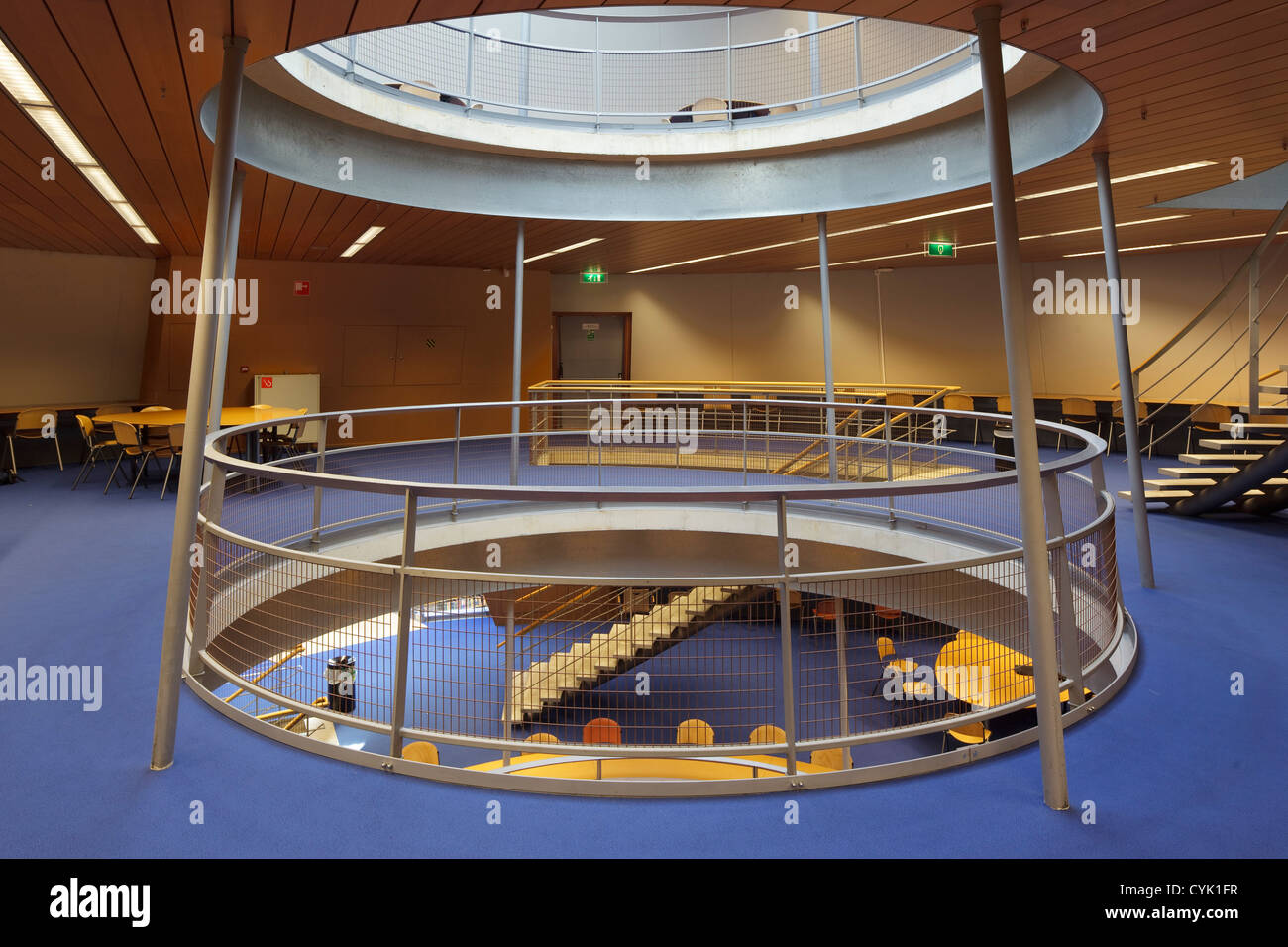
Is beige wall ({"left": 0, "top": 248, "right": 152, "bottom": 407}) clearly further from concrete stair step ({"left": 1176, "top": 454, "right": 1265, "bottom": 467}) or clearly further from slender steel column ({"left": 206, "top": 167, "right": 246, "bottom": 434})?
concrete stair step ({"left": 1176, "top": 454, "right": 1265, "bottom": 467})

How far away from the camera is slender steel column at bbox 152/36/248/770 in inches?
121

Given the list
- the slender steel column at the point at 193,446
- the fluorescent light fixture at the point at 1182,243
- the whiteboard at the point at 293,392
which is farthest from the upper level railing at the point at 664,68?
the slender steel column at the point at 193,446

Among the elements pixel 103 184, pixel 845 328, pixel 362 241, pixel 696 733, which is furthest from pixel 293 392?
pixel 696 733

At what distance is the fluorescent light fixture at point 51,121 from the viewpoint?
4.23m

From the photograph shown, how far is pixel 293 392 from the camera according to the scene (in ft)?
42.7

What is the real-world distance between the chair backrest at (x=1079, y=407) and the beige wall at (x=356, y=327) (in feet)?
30.9

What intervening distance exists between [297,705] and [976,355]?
1501 cm

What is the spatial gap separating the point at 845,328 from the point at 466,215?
31.7 ft

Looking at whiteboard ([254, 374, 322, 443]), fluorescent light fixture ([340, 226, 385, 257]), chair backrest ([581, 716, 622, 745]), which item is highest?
fluorescent light fixture ([340, 226, 385, 257])

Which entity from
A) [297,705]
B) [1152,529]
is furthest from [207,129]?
[1152,529]

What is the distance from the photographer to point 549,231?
390 inches

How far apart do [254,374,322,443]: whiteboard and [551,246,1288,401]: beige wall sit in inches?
197

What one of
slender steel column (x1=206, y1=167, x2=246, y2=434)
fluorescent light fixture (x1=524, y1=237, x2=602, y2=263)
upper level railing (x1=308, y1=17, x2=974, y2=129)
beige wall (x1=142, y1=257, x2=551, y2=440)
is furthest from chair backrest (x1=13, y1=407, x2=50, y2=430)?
fluorescent light fixture (x1=524, y1=237, x2=602, y2=263)

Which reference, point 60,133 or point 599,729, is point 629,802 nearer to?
point 599,729
